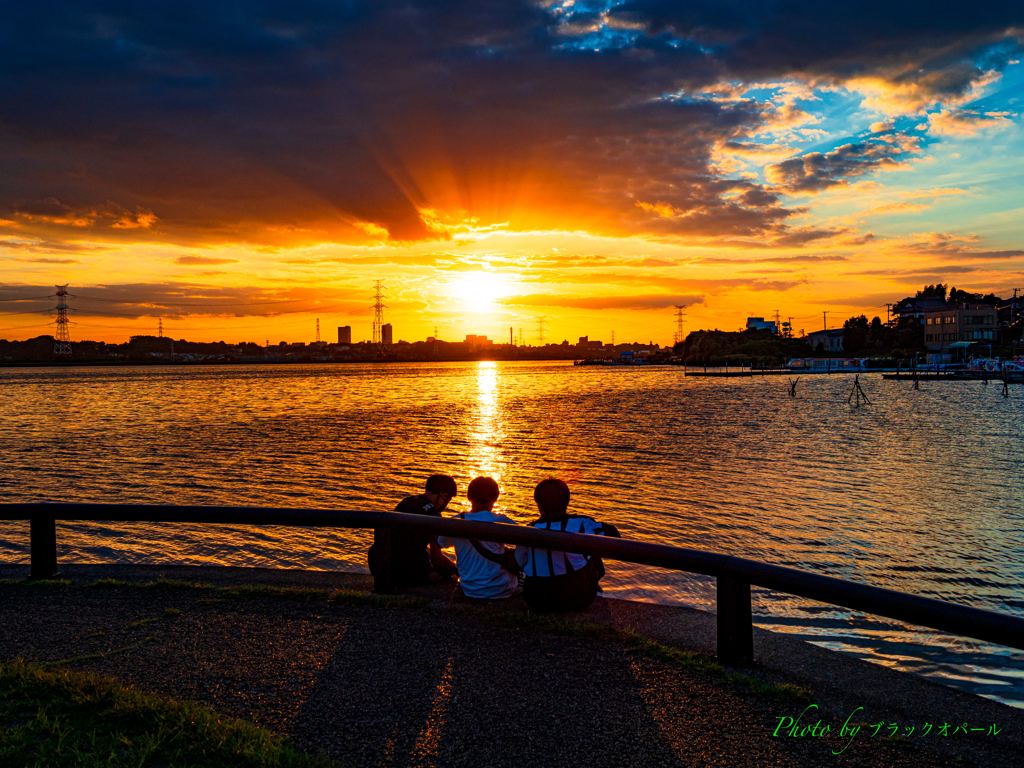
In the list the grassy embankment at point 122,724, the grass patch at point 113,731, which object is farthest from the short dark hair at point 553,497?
the grass patch at point 113,731

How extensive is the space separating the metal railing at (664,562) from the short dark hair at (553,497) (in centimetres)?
39

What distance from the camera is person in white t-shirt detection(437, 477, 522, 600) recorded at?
6.45 m

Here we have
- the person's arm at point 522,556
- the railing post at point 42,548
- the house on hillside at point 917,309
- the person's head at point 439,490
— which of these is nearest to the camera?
the person's arm at point 522,556

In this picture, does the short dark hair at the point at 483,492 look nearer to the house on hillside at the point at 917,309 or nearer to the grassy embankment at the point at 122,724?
the grassy embankment at the point at 122,724

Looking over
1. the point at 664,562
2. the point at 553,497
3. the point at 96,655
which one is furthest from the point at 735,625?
the point at 96,655

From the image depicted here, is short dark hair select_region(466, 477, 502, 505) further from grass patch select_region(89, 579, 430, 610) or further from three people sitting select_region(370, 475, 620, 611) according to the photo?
grass patch select_region(89, 579, 430, 610)

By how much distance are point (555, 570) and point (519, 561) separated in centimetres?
39

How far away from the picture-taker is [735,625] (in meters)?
5.09

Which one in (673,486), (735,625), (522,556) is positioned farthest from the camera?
(673,486)

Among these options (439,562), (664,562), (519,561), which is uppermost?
(664,562)

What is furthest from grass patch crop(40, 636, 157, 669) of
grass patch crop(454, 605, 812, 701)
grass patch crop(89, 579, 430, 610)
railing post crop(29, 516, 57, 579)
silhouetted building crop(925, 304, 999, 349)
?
silhouetted building crop(925, 304, 999, 349)

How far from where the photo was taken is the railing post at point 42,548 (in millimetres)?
7250

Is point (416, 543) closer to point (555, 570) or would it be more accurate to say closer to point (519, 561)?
point (519, 561)

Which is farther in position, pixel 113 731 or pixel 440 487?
pixel 440 487
